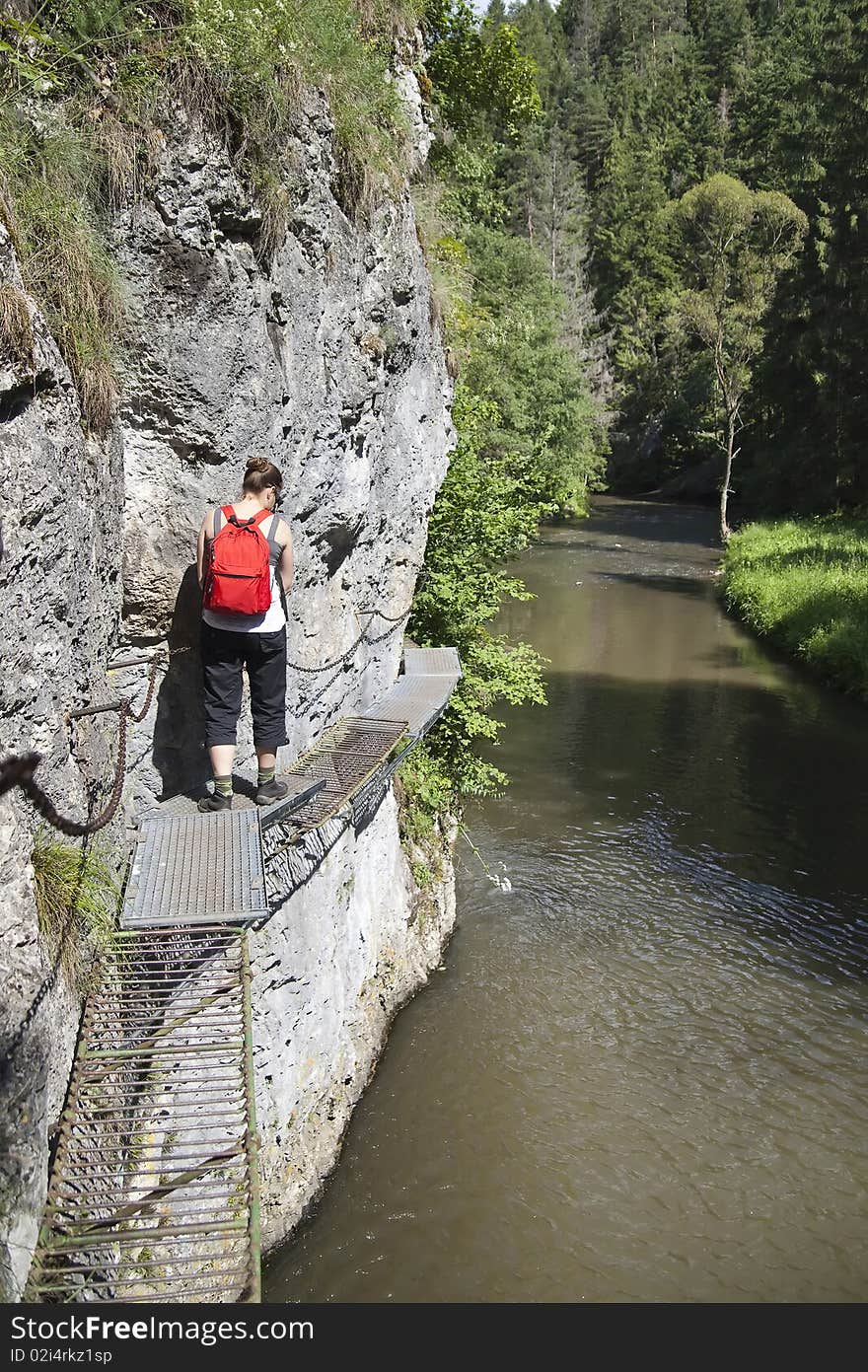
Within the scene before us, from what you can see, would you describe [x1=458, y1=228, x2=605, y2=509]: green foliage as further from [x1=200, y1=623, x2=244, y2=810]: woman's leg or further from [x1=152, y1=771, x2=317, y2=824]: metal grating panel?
[x1=200, y1=623, x2=244, y2=810]: woman's leg

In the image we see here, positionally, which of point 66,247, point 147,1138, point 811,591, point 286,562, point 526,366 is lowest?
point 147,1138

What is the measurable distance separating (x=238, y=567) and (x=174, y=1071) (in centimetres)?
236

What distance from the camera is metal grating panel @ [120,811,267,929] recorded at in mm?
4305

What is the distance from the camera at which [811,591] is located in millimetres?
24344

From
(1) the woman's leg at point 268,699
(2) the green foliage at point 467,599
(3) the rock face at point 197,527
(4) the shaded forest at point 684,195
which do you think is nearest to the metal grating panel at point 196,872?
(3) the rock face at point 197,527

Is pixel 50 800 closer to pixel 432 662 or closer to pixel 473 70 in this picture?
pixel 432 662

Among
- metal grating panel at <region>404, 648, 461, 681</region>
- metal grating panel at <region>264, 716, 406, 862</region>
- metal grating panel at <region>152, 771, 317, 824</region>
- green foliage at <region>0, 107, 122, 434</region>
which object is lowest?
metal grating panel at <region>264, 716, 406, 862</region>

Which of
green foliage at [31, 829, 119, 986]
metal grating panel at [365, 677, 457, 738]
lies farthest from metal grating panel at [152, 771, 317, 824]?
metal grating panel at [365, 677, 457, 738]

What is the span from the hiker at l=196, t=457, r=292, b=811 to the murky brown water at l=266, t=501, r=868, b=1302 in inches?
132

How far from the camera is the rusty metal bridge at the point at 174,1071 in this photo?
3.33 metres

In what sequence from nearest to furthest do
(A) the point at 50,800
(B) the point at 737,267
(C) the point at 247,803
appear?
(A) the point at 50,800
(C) the point at 247,803
(B) the point at 737,267

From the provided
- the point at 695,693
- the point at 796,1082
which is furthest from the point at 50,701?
the point at 695,693

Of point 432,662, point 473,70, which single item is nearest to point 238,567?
point 432,662

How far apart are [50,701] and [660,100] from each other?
88.8m
